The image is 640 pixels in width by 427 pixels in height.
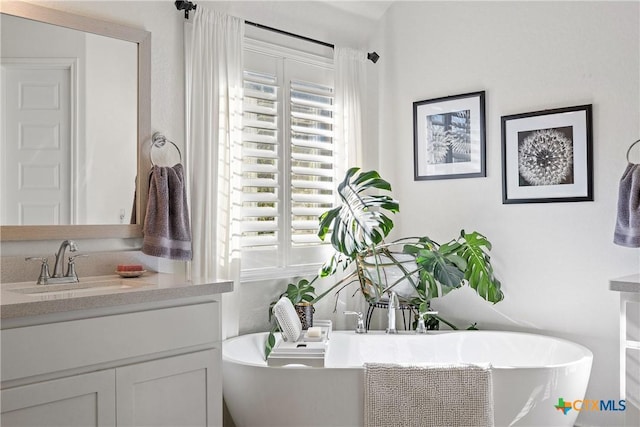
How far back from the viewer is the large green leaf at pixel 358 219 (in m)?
3.34

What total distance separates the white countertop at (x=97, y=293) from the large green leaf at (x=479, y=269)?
149cm

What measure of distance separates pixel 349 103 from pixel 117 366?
235 centimetres

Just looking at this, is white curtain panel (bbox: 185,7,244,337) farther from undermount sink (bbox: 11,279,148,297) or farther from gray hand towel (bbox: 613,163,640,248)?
gray hand towel (bbox: 613,163,640,248)

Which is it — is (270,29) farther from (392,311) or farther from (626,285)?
(626,285)

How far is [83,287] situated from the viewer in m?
2.39

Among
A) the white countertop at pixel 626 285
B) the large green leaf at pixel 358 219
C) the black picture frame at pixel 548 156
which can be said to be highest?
the black picture frame at pixel 548 156

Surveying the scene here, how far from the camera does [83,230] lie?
2.58 metres

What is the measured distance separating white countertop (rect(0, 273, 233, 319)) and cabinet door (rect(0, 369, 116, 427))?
0.24m

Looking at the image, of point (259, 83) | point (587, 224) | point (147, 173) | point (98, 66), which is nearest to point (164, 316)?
point (147, 173)

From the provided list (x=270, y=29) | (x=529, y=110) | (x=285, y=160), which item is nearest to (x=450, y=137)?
(x=529, y=110)

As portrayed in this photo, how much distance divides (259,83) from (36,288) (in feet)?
5.49

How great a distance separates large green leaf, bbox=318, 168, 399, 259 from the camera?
3344 mm

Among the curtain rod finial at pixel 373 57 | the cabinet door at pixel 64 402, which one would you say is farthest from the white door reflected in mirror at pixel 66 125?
the curtain rod finial at pixel 373 57

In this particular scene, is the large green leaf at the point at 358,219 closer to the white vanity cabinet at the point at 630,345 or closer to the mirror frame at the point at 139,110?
the mirror frame at the point at 139,110
